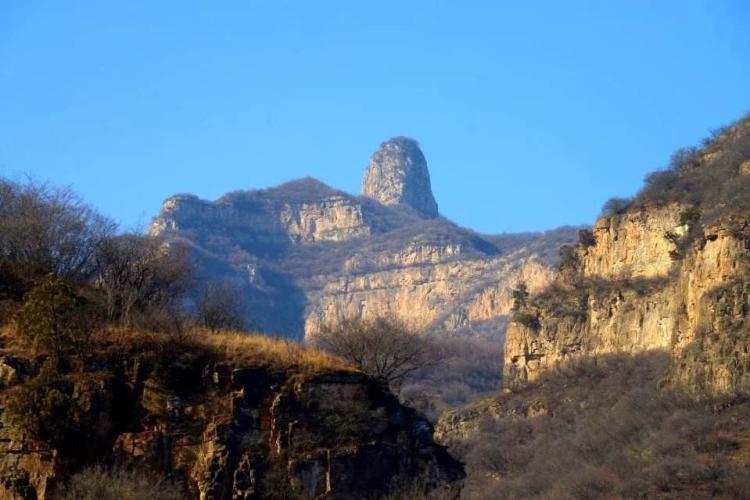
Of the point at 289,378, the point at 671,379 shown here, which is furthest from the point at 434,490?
the point at 671,379

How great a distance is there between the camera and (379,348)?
39.2 metres

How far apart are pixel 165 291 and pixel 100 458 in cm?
1207

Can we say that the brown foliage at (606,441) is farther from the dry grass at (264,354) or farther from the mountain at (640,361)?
the dry grass at (264,354)

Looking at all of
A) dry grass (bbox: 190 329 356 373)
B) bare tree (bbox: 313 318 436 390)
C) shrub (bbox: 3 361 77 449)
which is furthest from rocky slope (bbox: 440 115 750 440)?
shrub (bbox: 3 361 77 449)

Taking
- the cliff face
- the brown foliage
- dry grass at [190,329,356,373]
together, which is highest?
the cliff face

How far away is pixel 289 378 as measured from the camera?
27.9 meters

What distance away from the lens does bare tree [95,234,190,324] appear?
100ft

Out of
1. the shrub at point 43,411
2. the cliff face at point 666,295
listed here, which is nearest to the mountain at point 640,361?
the cliff face at point 666,295

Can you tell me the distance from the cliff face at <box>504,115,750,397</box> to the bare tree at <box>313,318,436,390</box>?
3623 centimetres

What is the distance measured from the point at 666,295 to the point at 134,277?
213 feet

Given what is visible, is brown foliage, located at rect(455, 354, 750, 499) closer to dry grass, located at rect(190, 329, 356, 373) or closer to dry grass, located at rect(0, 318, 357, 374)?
dry grass, located at rect(190, 329, 356, 373)

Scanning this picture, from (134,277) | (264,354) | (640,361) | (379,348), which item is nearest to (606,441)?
(640,361)

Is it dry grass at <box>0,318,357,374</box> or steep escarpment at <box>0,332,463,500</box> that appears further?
dry grass at <box>0,318,357,374</box>

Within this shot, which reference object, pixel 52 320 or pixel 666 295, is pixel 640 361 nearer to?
pixel 666 295
